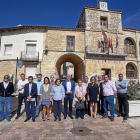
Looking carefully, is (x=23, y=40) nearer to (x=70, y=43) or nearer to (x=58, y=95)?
(x=70, y=43)

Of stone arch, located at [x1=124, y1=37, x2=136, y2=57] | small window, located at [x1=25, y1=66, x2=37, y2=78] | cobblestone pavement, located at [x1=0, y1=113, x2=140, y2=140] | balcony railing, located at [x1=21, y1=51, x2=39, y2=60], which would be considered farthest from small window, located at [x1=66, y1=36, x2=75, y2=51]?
cobblestone pavement, located at [x1=0, y1=113, x2=140, y2=140]

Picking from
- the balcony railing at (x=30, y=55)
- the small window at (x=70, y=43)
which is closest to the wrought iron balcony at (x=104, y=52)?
the small window at (x=70, y=43)

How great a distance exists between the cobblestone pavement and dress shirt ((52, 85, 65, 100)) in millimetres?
911

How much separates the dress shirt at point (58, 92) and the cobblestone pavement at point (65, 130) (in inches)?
35.9

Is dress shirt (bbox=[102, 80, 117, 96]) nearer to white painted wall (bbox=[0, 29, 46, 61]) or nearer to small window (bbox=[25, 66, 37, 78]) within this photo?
white painted wall (bbox=[0, 29, 46, 61])

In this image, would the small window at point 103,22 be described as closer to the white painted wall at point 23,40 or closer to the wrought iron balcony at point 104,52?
the wrought iron balcony at point 104,52

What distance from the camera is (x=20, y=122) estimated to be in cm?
395

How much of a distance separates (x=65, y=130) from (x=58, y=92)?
1370 mm

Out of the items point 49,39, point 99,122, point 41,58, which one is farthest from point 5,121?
point 49,39

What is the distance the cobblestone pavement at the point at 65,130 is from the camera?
2934 mm

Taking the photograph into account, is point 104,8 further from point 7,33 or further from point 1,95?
point 1,95

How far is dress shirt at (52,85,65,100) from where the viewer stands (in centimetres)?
415

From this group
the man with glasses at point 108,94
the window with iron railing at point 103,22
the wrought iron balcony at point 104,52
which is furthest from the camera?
the window with iron railing at point 103,22

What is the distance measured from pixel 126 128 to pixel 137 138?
599mm
